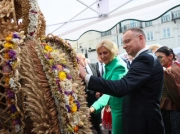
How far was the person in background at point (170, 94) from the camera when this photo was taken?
238cm

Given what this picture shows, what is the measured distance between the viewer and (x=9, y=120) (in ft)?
2.23

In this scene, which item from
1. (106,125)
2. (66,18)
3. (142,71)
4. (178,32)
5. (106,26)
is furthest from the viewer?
(178,32)

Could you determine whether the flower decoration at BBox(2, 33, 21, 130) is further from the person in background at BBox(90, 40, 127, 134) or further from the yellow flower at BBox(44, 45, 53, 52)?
the person in background at BBox(90, 40, 127, 134)

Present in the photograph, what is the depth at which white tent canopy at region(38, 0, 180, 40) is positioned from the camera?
330 centimetres

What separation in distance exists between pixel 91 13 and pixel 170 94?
2493mm

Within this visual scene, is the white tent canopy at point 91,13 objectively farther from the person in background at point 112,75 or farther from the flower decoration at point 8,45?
the flower decoration at point 8,45

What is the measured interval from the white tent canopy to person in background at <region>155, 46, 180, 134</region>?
2.56 feet

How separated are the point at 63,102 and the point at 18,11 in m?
0.43

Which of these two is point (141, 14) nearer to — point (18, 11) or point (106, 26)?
point (106, 26)

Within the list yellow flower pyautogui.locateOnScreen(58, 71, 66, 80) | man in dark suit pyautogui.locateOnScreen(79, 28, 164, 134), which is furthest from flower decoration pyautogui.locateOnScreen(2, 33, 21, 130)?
man in dark suit pyautogui.locateOnScreen(79, 28, 164, 134)

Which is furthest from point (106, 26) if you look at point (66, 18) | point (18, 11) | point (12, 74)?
point (12, 74)

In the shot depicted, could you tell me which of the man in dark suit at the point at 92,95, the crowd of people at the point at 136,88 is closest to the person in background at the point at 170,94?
the crowd of people at the point at 136,88

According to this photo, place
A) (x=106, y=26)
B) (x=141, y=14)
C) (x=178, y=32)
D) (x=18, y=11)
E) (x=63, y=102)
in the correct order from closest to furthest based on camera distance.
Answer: (x=63, y=102), (x=18, y=11), (x=141, y=14), (x=106, y=26), (x=178, y=32)

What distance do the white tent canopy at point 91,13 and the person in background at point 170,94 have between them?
78cm
